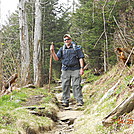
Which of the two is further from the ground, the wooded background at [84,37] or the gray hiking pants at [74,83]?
the wooded background at [84,37]

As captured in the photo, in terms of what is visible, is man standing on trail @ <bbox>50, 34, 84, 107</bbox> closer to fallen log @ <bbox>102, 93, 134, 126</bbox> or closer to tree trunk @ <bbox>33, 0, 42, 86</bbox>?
fallen log @ <bbox>102, 93, 134, 126</bbox>

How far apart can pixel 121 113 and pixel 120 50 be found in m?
3.02

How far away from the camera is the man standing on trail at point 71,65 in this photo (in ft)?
18.4

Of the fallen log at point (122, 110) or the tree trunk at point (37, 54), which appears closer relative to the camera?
the fallen log at point (122, 110)

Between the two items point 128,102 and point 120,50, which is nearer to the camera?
point 128,102

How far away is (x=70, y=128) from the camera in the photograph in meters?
3.56

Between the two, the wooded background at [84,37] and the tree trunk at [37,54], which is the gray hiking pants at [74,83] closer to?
the wooded background at [84,37]

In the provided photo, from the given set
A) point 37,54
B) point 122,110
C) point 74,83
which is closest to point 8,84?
point 74,83

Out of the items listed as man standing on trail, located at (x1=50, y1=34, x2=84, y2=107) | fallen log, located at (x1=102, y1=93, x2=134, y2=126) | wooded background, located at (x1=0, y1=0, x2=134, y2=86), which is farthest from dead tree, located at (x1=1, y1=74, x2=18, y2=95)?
fallen log, located at (x1=102, y1=93, x2=134, y2=126)

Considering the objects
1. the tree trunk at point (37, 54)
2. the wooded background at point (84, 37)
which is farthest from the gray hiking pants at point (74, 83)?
the tree trunk at point (37, 54)

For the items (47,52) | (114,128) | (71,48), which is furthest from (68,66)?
(47,52)

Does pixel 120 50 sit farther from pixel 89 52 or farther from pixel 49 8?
pixel 49 8

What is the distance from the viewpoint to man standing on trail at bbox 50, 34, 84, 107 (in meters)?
5.59

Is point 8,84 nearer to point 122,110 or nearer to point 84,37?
point 84,37
